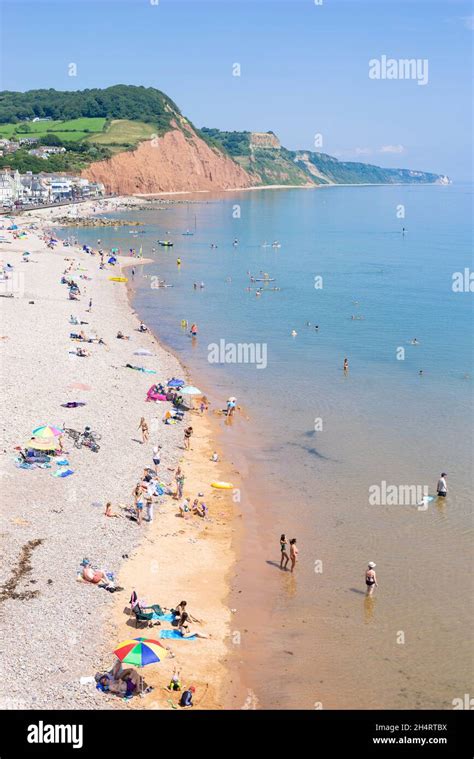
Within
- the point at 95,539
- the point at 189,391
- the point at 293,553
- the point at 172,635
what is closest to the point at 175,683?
the point at 172,635

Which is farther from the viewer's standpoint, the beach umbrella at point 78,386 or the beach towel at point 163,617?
the beach umbrella at point 78,386

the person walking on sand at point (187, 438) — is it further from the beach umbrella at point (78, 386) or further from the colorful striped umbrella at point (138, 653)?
the colorful striped umbrella at point (138, 653)

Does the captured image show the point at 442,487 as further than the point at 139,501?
Yes

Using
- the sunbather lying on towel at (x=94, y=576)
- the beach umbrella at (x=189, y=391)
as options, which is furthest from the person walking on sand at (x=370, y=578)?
the beach umbrella at (x=189, y=391)

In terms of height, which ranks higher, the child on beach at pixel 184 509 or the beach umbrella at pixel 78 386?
the beach umbrella at pixel 78 386

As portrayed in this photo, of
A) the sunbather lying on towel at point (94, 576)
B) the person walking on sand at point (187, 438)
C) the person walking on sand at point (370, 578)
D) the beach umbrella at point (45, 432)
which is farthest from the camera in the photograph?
the person walking on sand at point (187, 438)

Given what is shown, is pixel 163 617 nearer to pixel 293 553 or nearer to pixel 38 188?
pixel 293 553

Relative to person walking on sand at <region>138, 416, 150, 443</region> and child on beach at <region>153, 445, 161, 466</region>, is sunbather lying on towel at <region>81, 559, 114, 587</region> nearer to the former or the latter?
child on beach at <region>153, 445, 161, 466</region>
